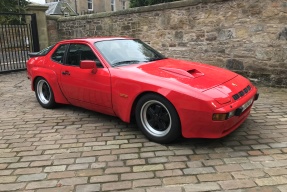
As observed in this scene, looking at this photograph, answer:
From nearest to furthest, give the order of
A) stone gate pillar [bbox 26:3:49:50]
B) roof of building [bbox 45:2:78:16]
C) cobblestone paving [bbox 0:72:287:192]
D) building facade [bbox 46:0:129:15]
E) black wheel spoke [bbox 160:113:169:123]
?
cobblestone paving [bbox 0:72:287:192] → black wheel spoke [bbox 160:113:169:123] → stone gate pillar [bbox 26:3:49:50] → roof of building [bbox 45:2:78:16] → building facade [bbox 46:0:129:15]

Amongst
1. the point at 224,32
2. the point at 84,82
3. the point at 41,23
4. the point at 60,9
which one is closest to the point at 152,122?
the point at 84,82

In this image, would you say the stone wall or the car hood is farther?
the stone wall

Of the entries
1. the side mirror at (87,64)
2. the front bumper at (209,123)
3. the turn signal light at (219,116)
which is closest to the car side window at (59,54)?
the side mirror at (87,64)

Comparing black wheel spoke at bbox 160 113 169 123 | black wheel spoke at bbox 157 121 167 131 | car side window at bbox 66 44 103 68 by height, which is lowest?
black wheel spoke at bbox 157 121 167 131

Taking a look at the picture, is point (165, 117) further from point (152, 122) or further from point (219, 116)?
point (219, 116)

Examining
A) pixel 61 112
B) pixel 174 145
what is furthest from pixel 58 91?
pixel 174 145

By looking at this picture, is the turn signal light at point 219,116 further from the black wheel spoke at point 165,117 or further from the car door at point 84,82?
the car door at point 84,82

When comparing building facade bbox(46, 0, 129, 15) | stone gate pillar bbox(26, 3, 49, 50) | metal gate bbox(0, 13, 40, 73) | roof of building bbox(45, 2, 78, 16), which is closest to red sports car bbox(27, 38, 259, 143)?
metal gate bbox(0, 13, 40, 73)

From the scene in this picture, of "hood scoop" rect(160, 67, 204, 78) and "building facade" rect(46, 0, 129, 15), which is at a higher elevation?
"building facade" rect(46, 0, 129, 15)

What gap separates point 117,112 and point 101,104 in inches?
13.0

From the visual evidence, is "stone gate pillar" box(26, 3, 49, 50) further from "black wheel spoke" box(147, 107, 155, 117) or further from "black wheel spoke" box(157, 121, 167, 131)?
"black wheel spoke" box(157, 121, 167, 131)

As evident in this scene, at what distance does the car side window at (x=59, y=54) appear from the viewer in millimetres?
4835

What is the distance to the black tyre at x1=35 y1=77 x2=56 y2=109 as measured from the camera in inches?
203

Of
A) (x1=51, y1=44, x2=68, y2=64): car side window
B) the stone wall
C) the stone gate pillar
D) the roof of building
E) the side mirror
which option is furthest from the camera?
the roof of building
